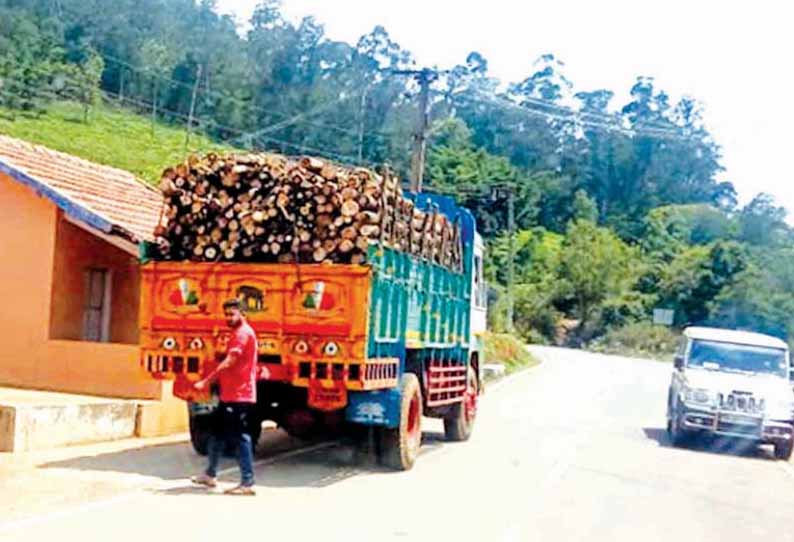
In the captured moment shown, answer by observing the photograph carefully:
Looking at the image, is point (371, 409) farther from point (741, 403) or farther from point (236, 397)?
point (741, 403)

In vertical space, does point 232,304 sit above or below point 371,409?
above

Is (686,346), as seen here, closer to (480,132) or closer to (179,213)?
(179,213)

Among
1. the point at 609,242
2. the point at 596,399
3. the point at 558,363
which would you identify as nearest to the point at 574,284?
the point at 609,242

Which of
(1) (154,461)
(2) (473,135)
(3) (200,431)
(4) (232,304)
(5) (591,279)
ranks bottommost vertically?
(1) (154,461)

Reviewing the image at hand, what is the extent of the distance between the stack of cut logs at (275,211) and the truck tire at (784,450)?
891cm

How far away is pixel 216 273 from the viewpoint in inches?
492

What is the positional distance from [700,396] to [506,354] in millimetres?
25536

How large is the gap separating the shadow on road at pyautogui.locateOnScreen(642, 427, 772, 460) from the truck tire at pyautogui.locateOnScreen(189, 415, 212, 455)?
898 cm

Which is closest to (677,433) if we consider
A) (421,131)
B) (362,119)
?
(421,131)

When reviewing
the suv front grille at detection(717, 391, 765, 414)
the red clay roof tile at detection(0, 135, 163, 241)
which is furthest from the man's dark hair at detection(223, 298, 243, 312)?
the suv front grille at detection(717, 391, 765, 414)

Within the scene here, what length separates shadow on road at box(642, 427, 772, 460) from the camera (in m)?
19.3

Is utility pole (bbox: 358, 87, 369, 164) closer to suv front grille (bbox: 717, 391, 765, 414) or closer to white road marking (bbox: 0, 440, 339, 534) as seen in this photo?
suv front grille (bbox: 717, 391, 765, 414)

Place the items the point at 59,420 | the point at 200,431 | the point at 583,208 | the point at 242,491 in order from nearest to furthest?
the point at 242,491, the point at 200,431, the point at 59,420, the point at 583,208

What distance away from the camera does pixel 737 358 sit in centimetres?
1998
